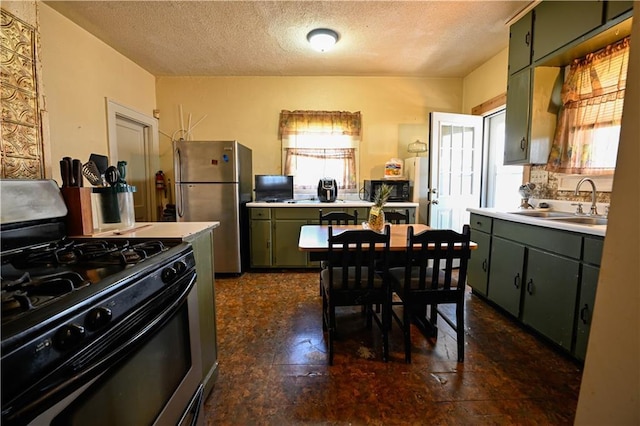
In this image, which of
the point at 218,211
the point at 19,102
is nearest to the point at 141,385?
the point at 19,102

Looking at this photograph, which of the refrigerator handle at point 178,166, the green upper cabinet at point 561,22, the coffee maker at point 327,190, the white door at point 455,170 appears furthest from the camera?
the coffee maker at point 327,190

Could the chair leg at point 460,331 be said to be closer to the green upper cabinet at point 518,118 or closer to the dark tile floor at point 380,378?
the dark tile floor at point 380,378

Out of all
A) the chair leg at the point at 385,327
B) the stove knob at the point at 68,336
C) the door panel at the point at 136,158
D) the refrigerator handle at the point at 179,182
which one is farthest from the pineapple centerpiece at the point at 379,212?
the door panel at the point at 136,158

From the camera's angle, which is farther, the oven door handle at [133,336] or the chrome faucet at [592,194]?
the chrome faucet at [592,194]

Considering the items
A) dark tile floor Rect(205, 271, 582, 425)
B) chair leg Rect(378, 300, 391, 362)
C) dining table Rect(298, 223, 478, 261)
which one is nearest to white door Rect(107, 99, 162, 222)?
dark tile floor Rect(205, 271, 582, 425)

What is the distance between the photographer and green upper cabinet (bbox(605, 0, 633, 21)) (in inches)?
64.1

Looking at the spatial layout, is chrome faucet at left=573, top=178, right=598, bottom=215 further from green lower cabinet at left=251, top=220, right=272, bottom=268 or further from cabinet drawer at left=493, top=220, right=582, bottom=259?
green lower cabinet at left=251, top=220, right=272, bottom=268

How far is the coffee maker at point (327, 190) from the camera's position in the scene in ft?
12.4

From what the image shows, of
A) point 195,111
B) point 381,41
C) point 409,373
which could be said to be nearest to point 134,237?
point 409,373

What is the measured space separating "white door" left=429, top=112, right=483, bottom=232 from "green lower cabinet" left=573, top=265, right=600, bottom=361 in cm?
188

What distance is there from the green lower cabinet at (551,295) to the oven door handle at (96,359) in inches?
86.3

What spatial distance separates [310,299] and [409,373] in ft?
4.10

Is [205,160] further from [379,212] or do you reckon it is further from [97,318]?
[97,318]

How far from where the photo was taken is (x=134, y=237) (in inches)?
49.5
